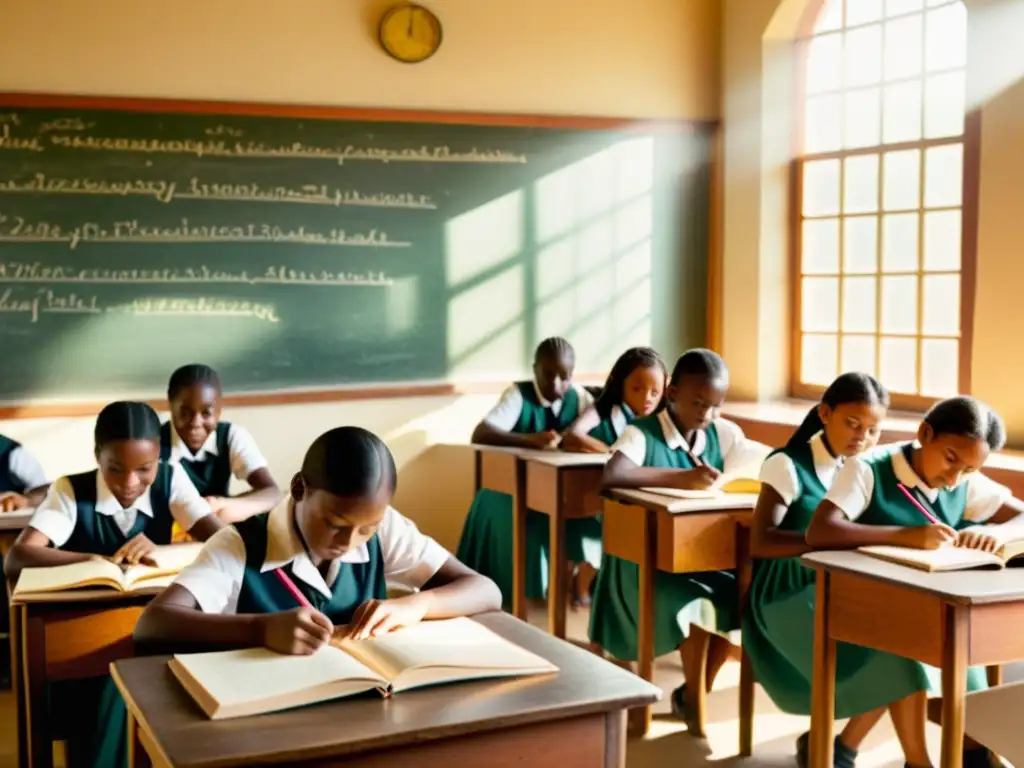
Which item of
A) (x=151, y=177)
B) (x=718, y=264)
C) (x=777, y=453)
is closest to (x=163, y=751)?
(x=777, y=453)

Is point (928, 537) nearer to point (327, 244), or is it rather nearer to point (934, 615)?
point (934, 615)

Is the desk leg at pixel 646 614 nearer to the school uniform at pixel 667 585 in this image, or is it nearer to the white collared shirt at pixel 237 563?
the school uniform at pixel 667 585

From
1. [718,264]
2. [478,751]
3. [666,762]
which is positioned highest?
[718,264]

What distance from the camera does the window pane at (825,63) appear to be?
5359 mm

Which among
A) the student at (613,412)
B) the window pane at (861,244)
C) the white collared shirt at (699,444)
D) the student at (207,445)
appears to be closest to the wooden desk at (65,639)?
the student at (207,445)

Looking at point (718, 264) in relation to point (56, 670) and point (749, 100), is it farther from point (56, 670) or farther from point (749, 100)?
point (56, 670)

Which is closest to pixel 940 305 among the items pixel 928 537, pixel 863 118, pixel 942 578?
pixel 863 118

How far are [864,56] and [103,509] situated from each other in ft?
12.6

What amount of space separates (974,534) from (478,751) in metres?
1.60

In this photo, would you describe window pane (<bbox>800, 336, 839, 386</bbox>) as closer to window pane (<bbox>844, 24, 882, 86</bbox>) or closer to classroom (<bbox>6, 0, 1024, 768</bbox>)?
classroom (<bbox>6, 0, 1024, 768</bbox>)

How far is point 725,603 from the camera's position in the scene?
3516mm

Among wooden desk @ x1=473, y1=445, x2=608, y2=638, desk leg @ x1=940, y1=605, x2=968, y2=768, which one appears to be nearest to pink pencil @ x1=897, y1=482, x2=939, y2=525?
desk leg @ x1=940, y1=605, x2=968, y2=768

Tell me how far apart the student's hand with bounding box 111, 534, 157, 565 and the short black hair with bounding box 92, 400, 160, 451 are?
0.25 meters

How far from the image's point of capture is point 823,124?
5500mm
